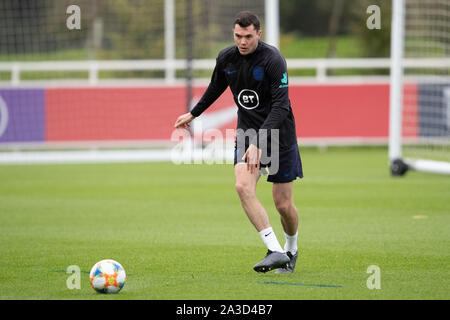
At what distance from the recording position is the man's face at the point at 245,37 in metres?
7.03

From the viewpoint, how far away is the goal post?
1579cm

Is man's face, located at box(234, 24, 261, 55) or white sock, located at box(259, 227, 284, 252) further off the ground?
man's face, located at box(234, 24, 261, 55)

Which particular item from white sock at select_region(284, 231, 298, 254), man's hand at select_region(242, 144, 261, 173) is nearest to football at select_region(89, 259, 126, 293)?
man's hand at select_region(242, 144, 261, 173)

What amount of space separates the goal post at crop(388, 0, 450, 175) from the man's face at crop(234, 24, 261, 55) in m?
9.05

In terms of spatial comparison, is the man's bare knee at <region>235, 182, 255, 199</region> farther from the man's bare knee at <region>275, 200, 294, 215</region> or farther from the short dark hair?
the short dark hair

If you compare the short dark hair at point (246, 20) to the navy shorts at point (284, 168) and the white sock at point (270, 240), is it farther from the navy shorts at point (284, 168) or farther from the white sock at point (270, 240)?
the white sock at point (270, 240)

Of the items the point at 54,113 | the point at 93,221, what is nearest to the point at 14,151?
the point at 54,113

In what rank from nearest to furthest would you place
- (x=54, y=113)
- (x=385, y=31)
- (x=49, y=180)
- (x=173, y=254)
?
1. (x=173, y=254)
2. (x=49, y=180)
3. (x=54, y=113)
4. (x=385, y=31)

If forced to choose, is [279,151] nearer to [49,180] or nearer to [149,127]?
[49,180]

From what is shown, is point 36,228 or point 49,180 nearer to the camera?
point 36,228

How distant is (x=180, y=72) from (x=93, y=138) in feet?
16.2

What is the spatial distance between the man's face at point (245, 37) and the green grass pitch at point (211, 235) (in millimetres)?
1930

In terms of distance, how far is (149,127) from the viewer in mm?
20734
